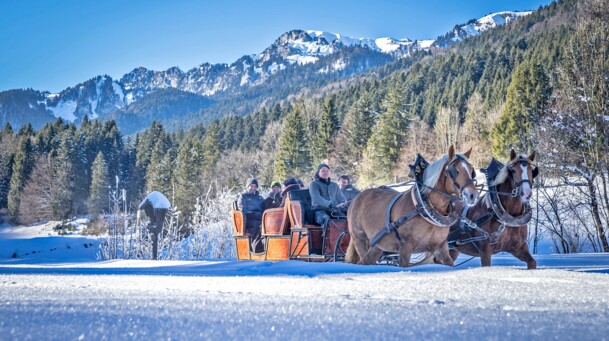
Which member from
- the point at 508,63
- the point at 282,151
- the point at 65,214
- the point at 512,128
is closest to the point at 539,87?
the point at 512,128

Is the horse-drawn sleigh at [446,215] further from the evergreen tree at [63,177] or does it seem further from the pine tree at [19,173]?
the pine tree at [19,173]


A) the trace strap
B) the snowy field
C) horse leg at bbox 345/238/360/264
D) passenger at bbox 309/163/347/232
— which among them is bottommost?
horse leg at bbox 345/238/360/264

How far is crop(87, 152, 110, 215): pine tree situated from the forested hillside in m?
0.16

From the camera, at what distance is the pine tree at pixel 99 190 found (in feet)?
205

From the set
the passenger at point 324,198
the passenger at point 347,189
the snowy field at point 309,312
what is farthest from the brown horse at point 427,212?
the passenger at point 347,189

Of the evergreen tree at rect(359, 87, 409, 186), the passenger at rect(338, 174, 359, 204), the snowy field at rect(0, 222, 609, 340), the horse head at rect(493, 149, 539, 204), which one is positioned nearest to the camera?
the snowy field at rect(0, 222, 609, 340)

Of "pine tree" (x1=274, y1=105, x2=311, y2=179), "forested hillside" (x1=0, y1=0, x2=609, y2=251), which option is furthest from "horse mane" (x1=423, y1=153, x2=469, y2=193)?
"pine tree" (x1=274, y1=105, x2=311, y2=179)

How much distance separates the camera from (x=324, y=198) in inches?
343

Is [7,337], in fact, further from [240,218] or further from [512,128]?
[512,128]

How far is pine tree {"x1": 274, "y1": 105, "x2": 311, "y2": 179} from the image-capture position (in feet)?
172

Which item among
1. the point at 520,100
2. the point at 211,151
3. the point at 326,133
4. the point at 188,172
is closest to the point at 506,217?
the point at 520,100

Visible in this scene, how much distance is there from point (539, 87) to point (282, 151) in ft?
75.5

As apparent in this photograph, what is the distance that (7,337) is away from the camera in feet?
4.82

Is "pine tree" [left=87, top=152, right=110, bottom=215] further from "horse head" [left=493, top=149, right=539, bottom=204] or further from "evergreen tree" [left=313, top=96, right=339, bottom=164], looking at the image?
"horse head" [left=493, top=149, right=539, bottom=204]
